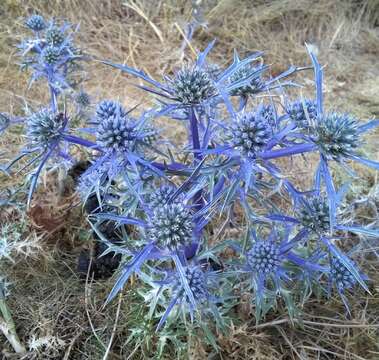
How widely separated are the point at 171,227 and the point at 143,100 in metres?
1.59

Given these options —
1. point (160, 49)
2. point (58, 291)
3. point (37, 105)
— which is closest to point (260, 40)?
point (160, 49)

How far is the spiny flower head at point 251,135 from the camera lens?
38.2 inches

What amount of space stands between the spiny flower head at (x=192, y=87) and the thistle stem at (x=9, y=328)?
898 millimetres

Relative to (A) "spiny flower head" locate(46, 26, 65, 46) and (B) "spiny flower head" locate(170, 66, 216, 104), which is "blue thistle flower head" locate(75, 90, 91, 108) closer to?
(A) "spiny flower head" locate(46, 26, 65, 46)

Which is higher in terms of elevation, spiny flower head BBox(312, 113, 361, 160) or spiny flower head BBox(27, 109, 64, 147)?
spiny flower head BBox(27, 109, 64, 147)


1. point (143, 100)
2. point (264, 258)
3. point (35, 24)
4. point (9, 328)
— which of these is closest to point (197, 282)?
point (264, 258)

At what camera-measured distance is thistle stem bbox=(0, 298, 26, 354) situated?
1425 millimetres

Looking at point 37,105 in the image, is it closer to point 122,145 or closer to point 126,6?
point 126,6

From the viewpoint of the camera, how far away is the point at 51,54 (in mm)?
1739

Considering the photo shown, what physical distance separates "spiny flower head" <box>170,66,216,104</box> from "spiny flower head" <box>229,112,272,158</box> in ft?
0.45

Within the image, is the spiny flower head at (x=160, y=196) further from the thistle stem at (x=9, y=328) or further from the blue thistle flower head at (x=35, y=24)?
the blue thistle flower head at (x=35, y=24)

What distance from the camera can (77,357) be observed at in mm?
1524

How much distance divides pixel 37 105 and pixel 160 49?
927 mm

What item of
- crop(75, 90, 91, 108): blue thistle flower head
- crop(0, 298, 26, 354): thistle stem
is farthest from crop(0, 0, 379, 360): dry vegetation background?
crop(75, 90, 91, 108): blue thistle flower head
